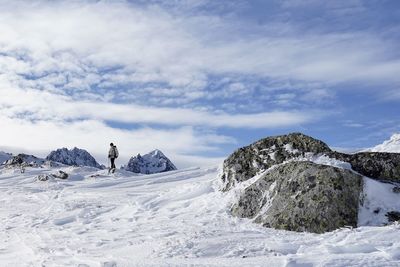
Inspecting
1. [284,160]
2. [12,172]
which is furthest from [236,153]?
[12,172]

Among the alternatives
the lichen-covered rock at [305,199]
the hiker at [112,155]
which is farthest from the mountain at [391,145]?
the hiker at [112,155]

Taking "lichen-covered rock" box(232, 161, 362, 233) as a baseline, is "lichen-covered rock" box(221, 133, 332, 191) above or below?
above

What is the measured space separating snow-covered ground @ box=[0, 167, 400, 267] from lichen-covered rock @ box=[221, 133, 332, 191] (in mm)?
916

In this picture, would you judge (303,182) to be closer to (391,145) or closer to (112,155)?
(391,145)

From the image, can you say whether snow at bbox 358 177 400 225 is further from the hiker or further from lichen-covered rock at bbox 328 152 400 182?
the hiker

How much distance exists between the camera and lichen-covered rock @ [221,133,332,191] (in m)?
15.2

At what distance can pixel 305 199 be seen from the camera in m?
11.8

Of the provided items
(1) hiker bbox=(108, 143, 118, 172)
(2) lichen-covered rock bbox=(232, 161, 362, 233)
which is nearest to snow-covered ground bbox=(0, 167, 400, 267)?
(2) lichen-covered rock bbox=(232, 161, 362, 233)

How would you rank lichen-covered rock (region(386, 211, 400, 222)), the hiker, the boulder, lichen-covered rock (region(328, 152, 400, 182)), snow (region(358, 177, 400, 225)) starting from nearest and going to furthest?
lichen-covered rock (region(386, 211, 400, 222)) → snow (region(358, 177, 400, 225)) → lichen-covered rock (region(328, 152, 400, 182)) → the boulder → the hiker

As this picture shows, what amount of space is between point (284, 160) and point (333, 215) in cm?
420

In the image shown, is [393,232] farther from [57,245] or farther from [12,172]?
[12,172]

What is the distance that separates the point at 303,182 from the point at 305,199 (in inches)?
23.4

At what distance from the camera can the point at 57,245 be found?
11.7 meters

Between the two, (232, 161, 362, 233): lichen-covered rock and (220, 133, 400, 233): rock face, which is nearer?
(232, 161, 362, 233): lichen-covered rock
